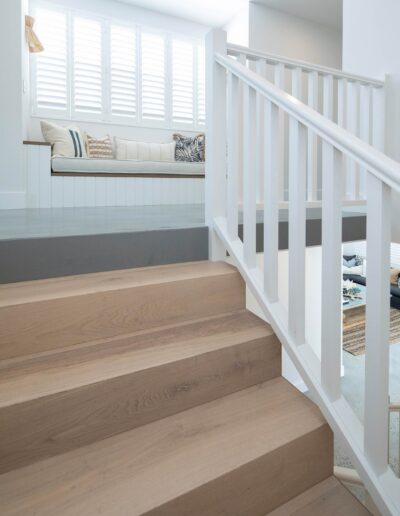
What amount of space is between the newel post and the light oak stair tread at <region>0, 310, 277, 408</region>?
46 centimetres

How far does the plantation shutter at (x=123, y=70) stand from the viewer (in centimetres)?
469

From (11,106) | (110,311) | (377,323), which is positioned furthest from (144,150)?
(377,323)

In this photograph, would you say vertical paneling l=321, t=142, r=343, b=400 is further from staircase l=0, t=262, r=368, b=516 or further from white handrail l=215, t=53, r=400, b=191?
staircase l=0, t=262, r=368, b=516

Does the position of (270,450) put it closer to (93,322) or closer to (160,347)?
(160,347)

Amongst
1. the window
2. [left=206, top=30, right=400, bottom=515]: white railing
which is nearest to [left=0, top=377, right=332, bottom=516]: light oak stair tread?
[left=206, top=30, right=400, bottom=515]: white railing

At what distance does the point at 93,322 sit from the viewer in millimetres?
1206

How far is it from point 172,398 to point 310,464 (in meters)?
0.42

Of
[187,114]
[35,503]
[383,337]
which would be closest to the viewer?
[35,503]

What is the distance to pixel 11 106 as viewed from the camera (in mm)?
2918

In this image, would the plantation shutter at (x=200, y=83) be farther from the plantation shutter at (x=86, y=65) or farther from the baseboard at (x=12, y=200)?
the baseboard at (x=12, y=200)

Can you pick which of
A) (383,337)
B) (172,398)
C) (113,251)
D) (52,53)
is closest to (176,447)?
(172,398)

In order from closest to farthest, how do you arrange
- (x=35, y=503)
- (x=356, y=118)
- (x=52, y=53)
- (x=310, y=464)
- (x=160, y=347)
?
(x=35, y=503)
(x=310, y=464)
(x=160, y=347)
(x=356, y=118)
(x=52, y=53)

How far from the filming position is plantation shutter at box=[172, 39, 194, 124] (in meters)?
5.11

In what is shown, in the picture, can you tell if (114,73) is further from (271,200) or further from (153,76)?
(271,200)
